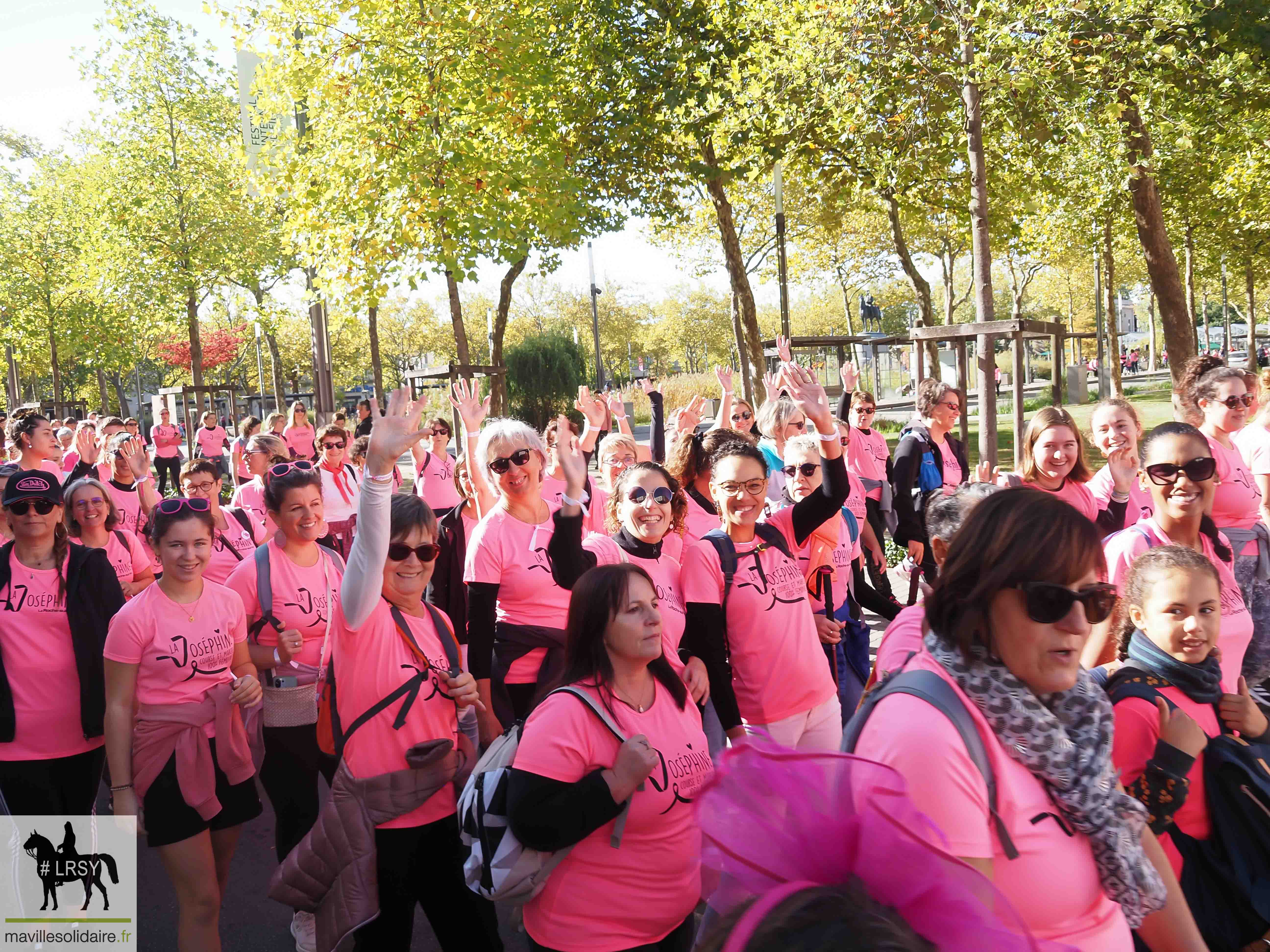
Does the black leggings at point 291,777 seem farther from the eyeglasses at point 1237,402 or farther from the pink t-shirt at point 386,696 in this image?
the eyeglasses at point 1237,402

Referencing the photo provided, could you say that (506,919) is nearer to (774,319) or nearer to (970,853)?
(970,853)

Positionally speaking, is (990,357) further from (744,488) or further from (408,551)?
(408,551)

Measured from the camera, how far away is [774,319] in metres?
58.2

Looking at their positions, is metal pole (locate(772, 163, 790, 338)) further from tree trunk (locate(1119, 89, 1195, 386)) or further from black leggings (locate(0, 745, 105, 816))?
black leggings (locate(0, 745, 105, 816))

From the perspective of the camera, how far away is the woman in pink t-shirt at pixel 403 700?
117 inches

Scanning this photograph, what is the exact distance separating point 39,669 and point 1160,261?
14.9m

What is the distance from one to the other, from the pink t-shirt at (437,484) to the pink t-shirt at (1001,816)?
694 cm

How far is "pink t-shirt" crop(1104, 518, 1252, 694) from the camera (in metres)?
3.22

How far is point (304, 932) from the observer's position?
3.75m

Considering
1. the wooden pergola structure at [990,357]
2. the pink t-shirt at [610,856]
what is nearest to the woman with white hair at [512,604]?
the pink t-shirt at [610,856]

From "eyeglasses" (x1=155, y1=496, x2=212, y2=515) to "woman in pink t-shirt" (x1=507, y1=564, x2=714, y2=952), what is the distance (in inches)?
75.3

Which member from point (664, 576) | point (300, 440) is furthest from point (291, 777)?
point (300, 440)

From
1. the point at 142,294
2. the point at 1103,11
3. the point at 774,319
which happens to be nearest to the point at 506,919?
the point at 1103,11

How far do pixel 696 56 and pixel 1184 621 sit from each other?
514 inches
